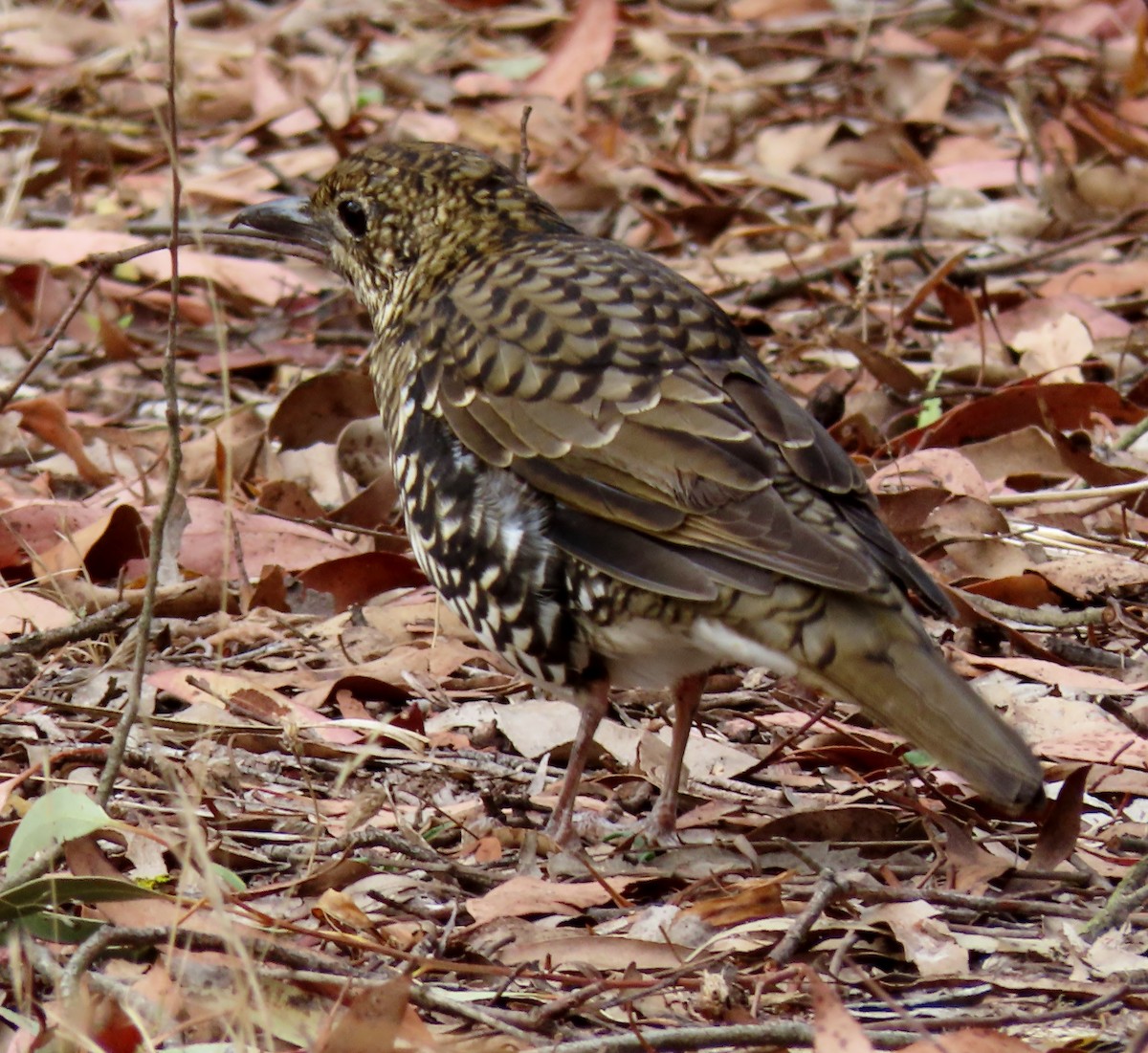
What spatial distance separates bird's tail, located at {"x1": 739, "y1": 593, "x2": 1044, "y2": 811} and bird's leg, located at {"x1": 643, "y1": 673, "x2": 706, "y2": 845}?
552 millimetres

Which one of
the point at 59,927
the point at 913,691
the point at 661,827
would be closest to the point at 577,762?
the point at 661,827

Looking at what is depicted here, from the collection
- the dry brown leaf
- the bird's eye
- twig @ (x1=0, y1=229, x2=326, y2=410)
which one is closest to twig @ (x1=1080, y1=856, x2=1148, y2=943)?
twig @ (x1=0, y1=229, x2=326, y2=410)

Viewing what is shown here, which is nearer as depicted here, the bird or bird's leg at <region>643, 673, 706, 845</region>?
the bird

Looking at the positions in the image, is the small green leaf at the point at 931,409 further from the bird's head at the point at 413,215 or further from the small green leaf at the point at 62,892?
the small green leaf at the point at 62,892

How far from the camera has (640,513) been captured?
3.69 metres

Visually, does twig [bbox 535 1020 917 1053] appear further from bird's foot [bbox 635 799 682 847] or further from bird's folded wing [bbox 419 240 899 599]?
bird's foot [bbox 635 799 682 847]

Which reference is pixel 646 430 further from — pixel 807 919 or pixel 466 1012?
pixel 466 1012

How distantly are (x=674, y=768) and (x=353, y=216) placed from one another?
69.0 inches

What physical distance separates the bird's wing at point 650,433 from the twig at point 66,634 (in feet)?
3.40

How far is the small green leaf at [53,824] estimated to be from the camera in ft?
10.5

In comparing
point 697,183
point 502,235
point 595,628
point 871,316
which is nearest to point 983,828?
point 595,628

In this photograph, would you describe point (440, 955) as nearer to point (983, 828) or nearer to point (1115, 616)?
point (983, 828)

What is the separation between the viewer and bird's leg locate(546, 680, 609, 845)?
3.89 m

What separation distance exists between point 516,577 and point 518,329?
572mm
